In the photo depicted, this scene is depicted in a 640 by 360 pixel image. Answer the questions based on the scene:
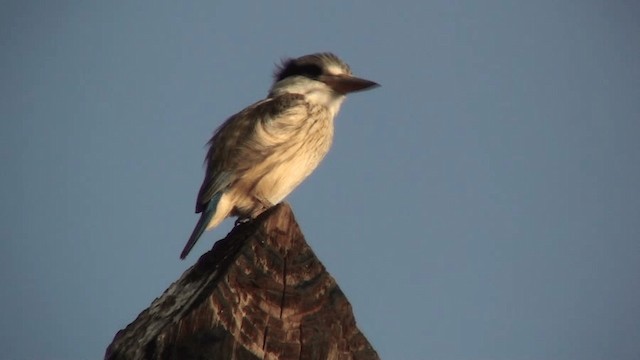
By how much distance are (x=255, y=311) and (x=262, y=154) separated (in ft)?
11.0

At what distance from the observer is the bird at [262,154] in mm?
6438

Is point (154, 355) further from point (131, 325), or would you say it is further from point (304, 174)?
point (304, 174)

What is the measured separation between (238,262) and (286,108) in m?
3.75

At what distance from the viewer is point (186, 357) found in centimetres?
299

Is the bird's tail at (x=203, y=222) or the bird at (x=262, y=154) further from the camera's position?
the bird at (x=262, y=154)

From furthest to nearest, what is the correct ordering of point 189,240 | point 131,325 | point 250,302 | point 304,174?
point 304,174 → point 189,240 → point 131,325 → point 250,302

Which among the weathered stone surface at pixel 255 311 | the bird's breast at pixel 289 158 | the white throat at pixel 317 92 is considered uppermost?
the white throat at pixel 317 92

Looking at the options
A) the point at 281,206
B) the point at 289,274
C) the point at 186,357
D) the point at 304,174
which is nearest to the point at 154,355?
the point at 186,357

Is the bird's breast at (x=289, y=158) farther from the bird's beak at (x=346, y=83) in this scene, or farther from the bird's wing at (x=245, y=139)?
the bird's beak at (x=346, y=83)

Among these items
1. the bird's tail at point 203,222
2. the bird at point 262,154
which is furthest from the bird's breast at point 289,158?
the bird's tail at point 203,222

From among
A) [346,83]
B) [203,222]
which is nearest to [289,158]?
[203,222]

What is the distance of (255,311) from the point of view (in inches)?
126

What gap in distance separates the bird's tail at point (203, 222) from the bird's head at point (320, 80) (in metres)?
1.30

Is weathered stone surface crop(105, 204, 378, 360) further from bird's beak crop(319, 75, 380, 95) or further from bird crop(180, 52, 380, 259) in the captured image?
bird's beak crop(319, 75, 380, 95)
